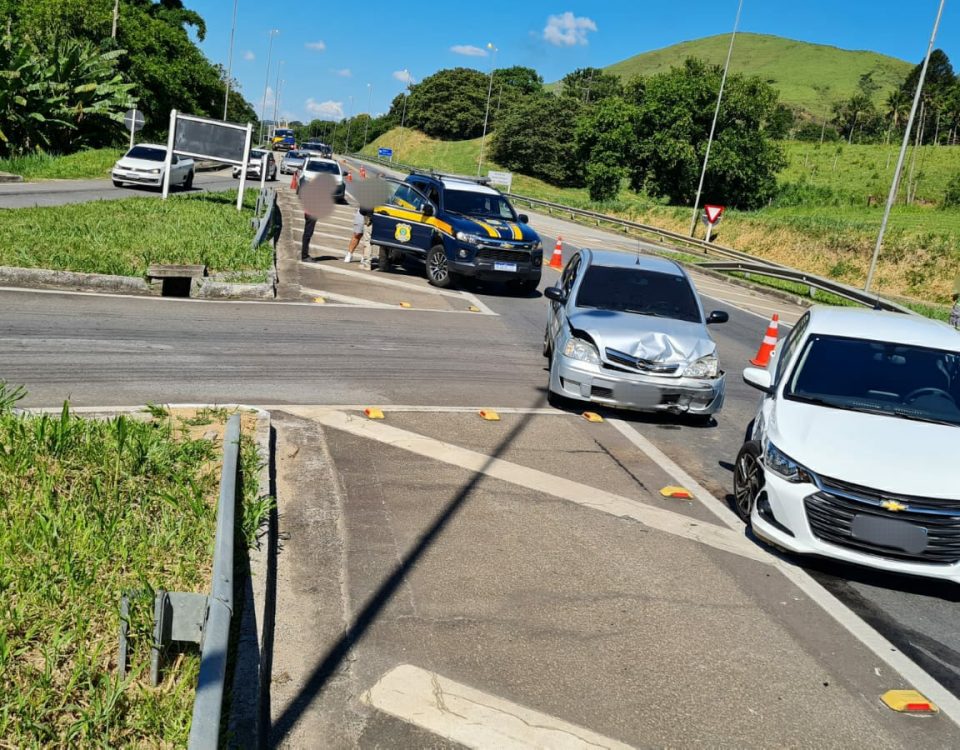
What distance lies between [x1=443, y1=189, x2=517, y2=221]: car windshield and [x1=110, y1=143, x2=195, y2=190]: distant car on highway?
1487 cm

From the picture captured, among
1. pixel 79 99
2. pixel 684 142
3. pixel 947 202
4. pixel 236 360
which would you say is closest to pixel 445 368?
pixel 236 360

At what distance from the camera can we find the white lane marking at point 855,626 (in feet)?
15.2

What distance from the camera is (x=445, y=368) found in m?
11.2

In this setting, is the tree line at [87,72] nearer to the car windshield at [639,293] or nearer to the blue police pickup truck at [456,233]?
the blue police pickup truck at [456,233]

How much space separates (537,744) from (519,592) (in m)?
1.45

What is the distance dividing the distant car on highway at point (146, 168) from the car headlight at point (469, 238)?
52.3 feet

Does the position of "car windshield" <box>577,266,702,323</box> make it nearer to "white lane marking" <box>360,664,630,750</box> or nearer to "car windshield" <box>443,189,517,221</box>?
"white lane marking" <box>360,664,630,750</box>

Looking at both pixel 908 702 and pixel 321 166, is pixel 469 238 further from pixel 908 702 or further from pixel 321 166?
pixel 321 166

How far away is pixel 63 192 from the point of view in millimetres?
26828

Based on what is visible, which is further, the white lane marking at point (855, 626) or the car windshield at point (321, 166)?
the car windshield at point (321, 166)

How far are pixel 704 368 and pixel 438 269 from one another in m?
9.42

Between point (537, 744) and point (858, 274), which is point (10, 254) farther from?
point (858, 274)

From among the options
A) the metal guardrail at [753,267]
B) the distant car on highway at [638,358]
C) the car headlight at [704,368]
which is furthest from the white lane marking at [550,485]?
the metal guardrail at [753,267]

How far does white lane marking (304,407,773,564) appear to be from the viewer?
6477 mm
